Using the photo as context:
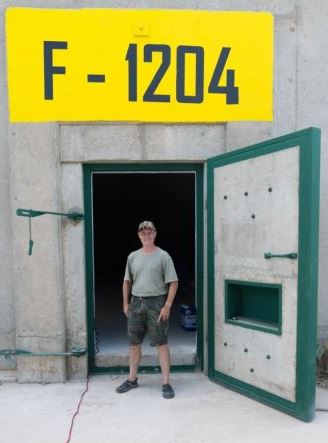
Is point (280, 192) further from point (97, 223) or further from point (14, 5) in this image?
point (97, 223)

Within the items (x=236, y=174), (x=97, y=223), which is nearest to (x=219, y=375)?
(x=236, y=174)

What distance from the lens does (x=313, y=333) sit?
9.96ft

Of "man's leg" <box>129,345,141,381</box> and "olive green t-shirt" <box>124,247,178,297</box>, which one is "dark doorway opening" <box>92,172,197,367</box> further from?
"olive green t-shirt" <box>124,247,178,297</box>

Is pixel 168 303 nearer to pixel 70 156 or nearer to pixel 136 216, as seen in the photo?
pixel 70 156

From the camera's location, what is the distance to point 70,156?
151 inches

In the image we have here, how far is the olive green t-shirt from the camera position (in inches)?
139

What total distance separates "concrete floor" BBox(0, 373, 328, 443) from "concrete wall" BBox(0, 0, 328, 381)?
0.39 m

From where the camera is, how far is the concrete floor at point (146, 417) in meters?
2.93

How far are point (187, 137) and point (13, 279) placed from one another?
7.79 ft

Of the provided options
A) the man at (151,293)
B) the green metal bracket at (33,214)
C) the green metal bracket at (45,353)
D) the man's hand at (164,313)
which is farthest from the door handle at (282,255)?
the green metal bracket at (45,353)

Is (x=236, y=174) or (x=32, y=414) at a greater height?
(x=236, y=174)

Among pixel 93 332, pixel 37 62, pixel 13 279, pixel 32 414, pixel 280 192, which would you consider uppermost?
pixel 37 62

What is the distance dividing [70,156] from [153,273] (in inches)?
58.4

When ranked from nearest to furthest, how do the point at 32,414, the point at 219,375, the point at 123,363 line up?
1. the point at 32,414
2. the point at 219,375
3. the point at 123,363
